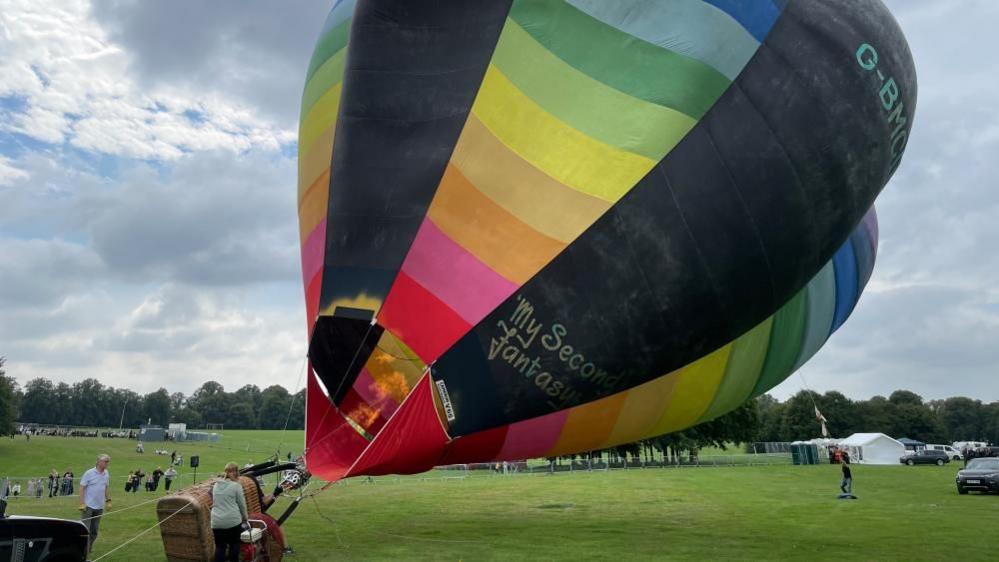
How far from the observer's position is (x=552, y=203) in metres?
7.43

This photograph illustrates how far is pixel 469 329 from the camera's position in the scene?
737 cm

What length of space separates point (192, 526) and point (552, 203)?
514cm

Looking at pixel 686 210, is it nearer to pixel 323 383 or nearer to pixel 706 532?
pixel 323 383

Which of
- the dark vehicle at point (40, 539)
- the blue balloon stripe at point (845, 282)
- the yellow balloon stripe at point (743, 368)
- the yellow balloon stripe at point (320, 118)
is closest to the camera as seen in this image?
the dark vehicle at point (40, 539)

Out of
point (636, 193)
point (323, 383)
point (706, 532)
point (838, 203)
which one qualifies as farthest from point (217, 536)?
point (706, 532)

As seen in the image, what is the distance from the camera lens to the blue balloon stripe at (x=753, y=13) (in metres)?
8.01

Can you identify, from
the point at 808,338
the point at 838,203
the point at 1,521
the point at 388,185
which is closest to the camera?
the point at 1,521

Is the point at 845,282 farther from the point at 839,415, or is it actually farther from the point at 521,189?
the point at 839,415

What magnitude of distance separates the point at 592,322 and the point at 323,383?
294 cm

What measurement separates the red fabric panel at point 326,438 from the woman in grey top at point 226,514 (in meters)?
0.79

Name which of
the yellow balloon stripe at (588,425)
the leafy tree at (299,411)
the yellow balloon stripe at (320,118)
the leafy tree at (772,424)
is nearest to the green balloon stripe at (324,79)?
the yellow balloon stripe at (320,118)

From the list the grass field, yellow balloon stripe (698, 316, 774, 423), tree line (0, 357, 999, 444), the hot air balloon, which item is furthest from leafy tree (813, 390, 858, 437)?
the hot air balloon

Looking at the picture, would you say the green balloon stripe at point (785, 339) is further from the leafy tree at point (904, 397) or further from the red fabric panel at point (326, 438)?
the leafy tree at point (904, 397)

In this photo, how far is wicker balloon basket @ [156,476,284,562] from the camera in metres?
8.03
